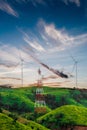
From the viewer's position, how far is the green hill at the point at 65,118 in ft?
384

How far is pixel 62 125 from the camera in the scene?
388 ft

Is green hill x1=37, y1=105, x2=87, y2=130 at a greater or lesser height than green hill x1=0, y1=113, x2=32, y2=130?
lesser

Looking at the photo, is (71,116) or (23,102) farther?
(23,102)

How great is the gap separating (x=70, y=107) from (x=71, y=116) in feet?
35.0

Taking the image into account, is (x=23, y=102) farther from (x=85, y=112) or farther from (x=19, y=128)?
(x=19, y=128)

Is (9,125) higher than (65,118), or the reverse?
(9,125)

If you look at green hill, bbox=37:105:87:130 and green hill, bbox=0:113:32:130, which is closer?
green hill, bbox=0:113:32:130

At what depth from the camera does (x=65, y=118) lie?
120125 mm

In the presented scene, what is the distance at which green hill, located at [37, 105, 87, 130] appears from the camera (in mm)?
117150

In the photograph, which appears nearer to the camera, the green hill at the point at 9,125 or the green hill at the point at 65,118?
the green hill at the point at 9,125

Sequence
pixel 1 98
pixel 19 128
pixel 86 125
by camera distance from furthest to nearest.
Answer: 1. pixel 1 98
2. pixel 86 125
3. pixel 19 128

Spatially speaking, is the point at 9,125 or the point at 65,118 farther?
the point at 65,118

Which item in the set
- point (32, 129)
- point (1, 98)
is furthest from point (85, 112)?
point (1, 98)

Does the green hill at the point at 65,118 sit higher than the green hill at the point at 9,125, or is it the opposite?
the green hill at the point at 9,125
